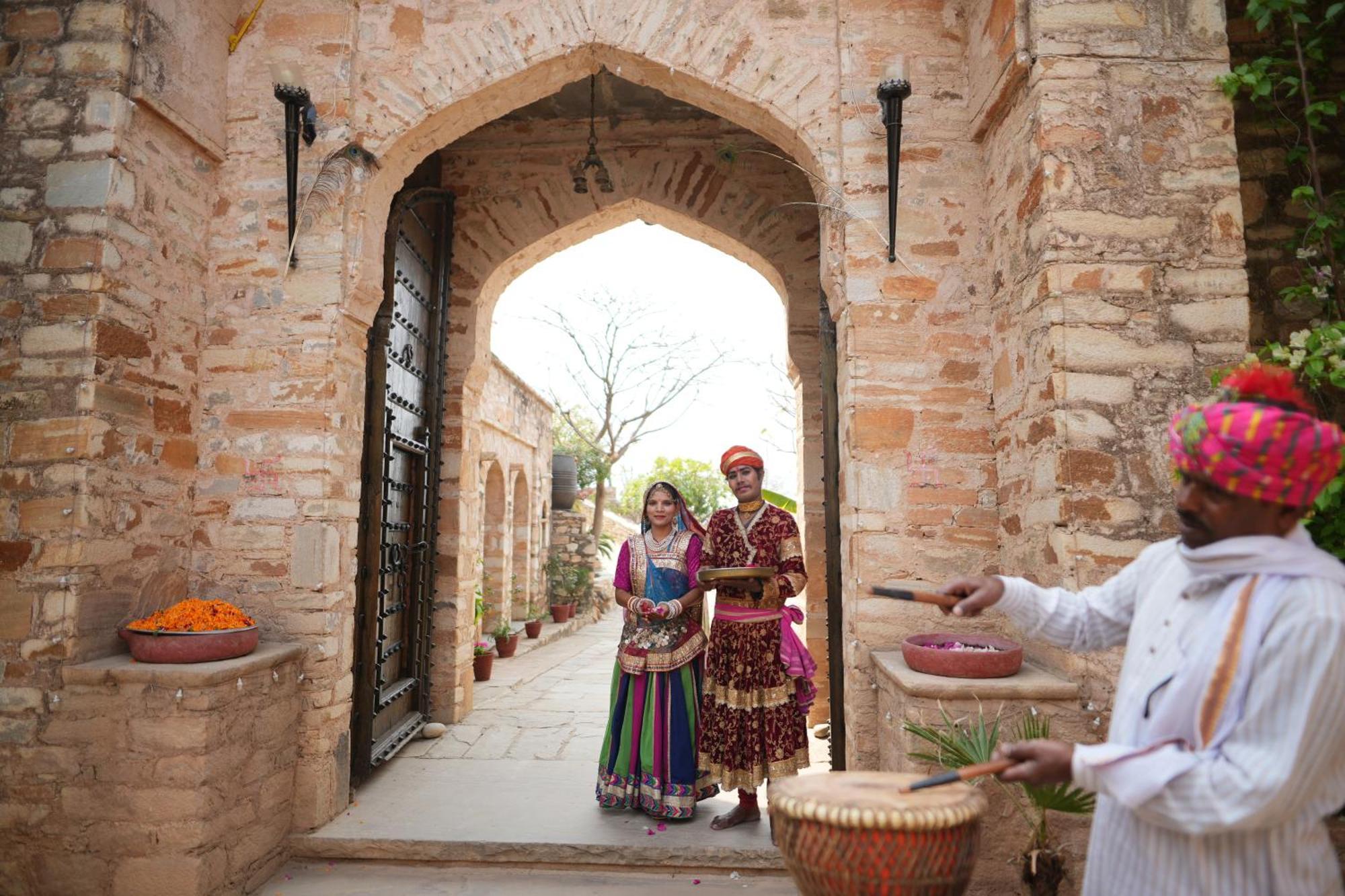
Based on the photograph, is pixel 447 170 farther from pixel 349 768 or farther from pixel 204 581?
pixel 349 768

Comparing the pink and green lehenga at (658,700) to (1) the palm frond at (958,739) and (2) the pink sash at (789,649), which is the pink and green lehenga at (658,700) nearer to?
(2) the pink sash at (789,649)

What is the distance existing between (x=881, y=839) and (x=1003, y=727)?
4.45 ft

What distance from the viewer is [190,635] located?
3193mm

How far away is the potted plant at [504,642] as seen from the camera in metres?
9.30

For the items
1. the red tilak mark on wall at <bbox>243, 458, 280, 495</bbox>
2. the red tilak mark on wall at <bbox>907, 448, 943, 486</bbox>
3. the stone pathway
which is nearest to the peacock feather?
the red tilak mark on wall at <bbox>243, 458, 280, 495</bbox>

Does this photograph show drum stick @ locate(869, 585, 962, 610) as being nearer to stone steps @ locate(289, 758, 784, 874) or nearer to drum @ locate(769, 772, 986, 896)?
drum @ locate(769, 772, 986, 896)

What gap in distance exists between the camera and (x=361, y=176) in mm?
3912

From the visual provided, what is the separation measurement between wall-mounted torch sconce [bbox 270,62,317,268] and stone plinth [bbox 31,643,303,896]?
2011 mm

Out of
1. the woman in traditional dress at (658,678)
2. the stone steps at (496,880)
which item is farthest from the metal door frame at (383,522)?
the woman in traditional dress at (658,678)

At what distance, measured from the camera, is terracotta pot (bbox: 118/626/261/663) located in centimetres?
317

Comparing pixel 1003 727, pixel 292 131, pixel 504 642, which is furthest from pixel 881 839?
pixel 504 642

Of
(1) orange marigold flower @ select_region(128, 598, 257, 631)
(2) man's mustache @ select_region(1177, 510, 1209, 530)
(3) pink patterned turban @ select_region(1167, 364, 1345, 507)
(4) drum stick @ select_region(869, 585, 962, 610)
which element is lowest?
(1) orange marigold flower @ select_region(128, 598, 257, 631)

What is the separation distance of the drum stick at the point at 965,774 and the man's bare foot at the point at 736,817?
86.3 inches

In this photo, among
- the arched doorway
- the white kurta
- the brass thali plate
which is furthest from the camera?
the arched doorway
